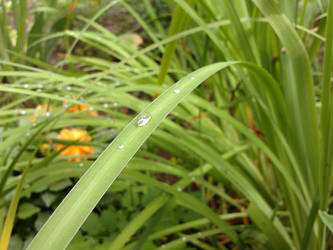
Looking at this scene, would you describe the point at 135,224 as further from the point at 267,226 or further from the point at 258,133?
the point at 258,133

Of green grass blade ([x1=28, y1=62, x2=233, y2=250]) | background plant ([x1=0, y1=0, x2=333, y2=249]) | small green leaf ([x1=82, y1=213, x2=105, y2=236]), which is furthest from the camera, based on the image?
small green leaf ([x1=82, y1=213, x2=105, y2=236])

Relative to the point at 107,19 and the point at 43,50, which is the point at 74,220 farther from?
the point at 107,19

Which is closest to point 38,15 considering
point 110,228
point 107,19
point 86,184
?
point 110,228

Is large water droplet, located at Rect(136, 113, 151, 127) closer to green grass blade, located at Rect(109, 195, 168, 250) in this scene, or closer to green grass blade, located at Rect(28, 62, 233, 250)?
green grass blade, located at Rect(28, 62, 233, 250)

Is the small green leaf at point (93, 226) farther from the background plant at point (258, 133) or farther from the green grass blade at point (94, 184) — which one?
the green grass blade at point (94, 184)

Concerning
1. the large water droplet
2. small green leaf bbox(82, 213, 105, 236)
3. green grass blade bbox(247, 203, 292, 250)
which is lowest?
green grass blade bbox(247, 203, 292, 250)

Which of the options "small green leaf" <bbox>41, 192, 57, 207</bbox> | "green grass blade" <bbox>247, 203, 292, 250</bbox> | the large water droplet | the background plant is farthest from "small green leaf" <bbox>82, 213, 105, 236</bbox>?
the large water droplet

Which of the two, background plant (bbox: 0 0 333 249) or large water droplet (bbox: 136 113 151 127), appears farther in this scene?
background plant (bbox: 0 0 333 249)

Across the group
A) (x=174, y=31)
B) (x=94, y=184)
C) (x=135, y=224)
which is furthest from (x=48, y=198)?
(x=94, y=184)
